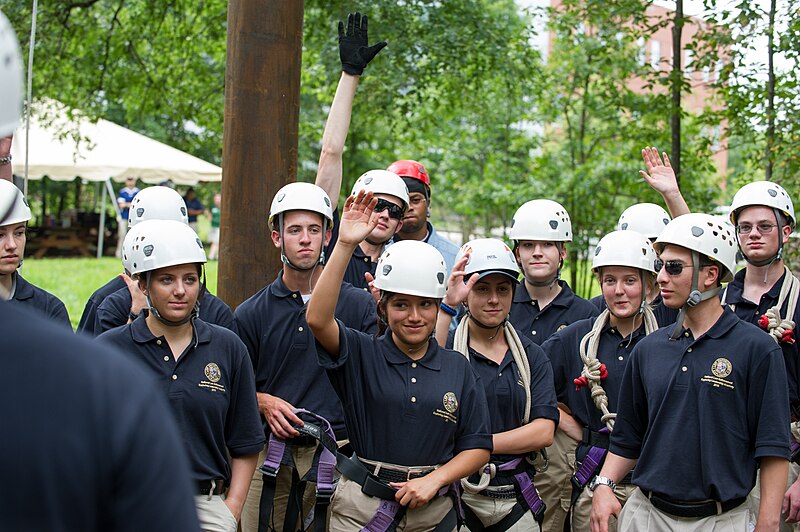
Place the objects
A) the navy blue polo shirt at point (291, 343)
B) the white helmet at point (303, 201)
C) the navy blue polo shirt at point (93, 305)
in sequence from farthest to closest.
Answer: the navy blue polo shirt at point (93, 305)
the white helmet at point (303, 201)
the navy blue polo shirt at point (291, 343)

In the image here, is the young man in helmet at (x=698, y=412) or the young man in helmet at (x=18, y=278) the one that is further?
the young man in helmet at (x=18, y=278)

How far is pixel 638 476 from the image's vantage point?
5070mm

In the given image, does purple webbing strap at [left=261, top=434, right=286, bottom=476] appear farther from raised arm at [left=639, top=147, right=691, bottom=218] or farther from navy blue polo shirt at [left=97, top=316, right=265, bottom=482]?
raised arm at [left=639, top=147, right=691, bottom=218]

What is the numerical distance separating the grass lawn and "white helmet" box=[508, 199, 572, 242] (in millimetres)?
9996

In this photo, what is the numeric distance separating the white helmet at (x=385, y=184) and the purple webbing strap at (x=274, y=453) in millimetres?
1941

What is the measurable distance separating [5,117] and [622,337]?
4901 mm

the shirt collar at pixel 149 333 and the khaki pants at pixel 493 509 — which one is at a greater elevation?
the shirt collar at pixel 149 333

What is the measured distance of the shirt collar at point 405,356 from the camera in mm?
A: 5176

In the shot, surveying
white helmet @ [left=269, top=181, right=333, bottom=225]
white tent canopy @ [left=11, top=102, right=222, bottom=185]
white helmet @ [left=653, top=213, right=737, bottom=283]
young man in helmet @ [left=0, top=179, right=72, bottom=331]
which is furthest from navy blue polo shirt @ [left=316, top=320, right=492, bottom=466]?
white tent canopy @ [left=11, top=102, right=222, bottom=185]

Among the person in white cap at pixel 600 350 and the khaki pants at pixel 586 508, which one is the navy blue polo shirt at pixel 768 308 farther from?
the khaki pants at pixel 586 508

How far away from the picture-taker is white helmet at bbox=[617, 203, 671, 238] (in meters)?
7.40

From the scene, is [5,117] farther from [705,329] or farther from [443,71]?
[443,71]

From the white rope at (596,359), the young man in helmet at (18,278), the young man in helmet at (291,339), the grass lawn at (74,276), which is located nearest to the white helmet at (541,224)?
the white rope at (596,359)

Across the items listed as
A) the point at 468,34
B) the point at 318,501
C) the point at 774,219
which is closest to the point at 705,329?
the point at 774,219
